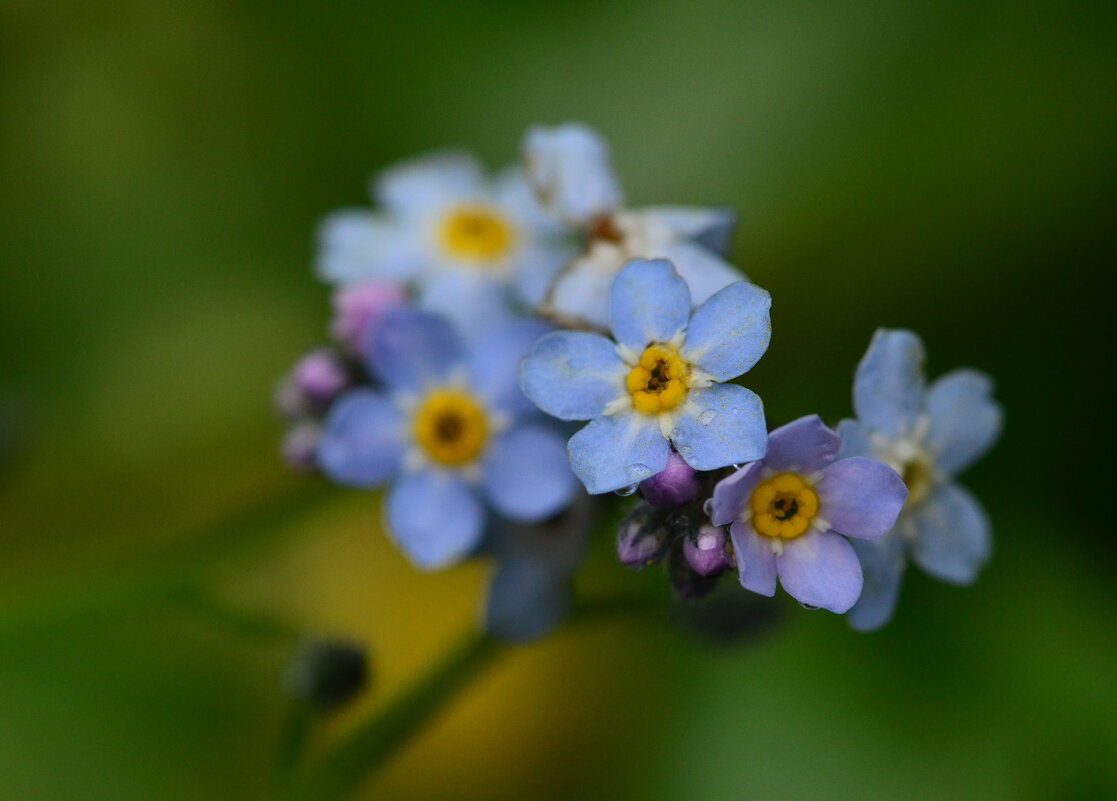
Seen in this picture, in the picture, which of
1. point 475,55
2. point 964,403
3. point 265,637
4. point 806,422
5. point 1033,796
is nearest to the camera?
point 806,422

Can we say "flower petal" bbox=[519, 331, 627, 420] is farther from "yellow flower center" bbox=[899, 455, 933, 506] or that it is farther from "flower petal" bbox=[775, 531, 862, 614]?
"yellow flower center" bbox=[899, 455, 933, 506]

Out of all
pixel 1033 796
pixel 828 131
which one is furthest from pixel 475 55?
pixel 1033 796

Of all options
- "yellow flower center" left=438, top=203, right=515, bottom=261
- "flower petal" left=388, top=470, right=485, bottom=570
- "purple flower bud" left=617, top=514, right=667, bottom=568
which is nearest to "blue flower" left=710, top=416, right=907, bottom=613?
"purple flower bud" left=617, top=514, right=667, bottom=568

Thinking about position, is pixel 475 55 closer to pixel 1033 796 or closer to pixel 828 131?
pixel 828 131

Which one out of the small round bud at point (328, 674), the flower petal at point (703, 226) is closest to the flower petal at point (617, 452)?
the flower petal at point (703, 226)

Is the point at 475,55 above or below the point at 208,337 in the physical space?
above

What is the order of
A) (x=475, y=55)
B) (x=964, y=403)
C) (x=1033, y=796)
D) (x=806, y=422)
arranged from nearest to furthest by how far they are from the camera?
(x=806, y=422) < (x=964, y=403) < (x=1033, y=796) < (x=475, y=55)

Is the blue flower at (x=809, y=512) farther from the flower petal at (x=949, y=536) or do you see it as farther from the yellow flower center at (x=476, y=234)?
the yellow flower center at (x=476, y=234)
